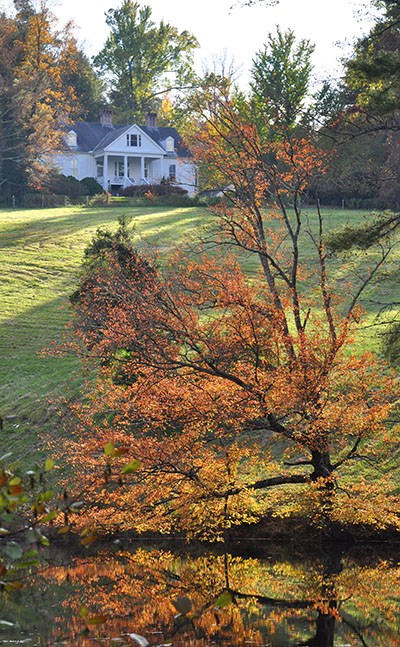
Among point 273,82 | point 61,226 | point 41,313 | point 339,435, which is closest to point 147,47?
point 273,82

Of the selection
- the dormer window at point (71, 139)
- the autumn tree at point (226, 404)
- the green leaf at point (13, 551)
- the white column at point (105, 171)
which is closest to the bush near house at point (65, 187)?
the white column at point (105, 171)

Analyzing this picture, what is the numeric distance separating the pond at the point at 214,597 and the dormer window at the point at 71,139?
190ft

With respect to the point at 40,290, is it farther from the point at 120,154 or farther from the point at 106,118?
the point at 106,118

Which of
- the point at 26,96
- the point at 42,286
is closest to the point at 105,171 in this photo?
the point at 26,96

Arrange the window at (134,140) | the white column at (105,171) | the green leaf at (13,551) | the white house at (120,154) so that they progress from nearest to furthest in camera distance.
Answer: the green leaf at (13,551) → the white column at (105,171) → the white house at (120,154) → the window at (134,140)

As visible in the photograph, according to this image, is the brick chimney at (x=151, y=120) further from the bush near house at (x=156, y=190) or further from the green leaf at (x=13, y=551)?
the green leaf at (x=13, y=551)

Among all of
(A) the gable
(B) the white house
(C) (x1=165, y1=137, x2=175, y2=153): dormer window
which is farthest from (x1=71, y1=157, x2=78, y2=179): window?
(C) (x1=165, y1=137, x2=175, y2=153): dormer window

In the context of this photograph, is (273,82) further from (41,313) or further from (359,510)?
(359,510)

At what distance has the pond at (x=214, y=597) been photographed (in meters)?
13.1

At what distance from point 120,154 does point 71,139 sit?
3.91 metres

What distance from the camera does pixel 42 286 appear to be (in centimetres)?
3819

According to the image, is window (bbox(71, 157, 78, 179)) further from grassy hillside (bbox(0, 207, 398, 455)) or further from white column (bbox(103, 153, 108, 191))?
grassy hillside (bbox(0, 207, 398, 455))

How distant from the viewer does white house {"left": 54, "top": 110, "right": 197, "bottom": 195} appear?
74812mm

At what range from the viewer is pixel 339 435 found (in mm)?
19312
